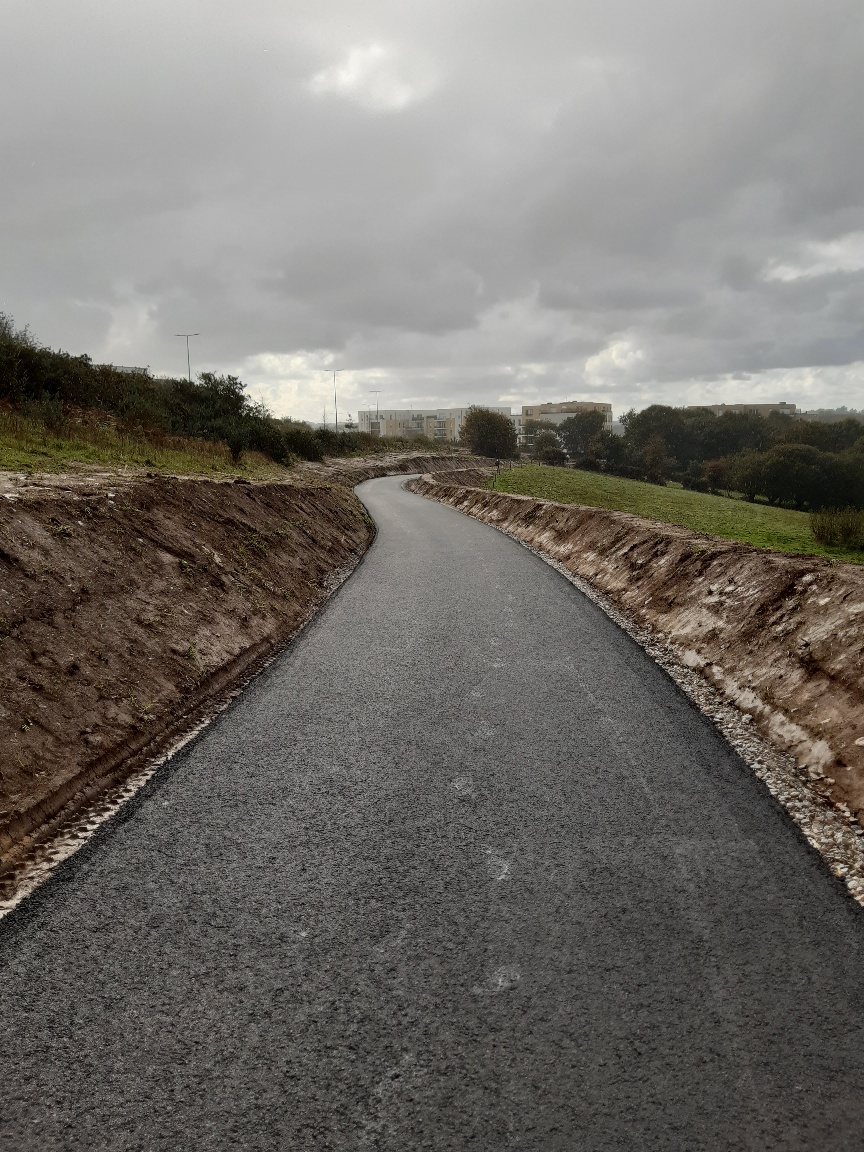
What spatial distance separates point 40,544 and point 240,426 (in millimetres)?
27437

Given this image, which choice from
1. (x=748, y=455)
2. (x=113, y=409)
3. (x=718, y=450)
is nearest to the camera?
(x=113, y=409)

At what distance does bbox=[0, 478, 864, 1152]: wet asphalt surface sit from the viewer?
2.91 m

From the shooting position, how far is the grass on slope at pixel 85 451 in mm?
13211

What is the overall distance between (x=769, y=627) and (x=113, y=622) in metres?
8.19

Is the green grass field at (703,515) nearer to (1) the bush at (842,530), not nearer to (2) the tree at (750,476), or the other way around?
(1) the bush at (842,530)

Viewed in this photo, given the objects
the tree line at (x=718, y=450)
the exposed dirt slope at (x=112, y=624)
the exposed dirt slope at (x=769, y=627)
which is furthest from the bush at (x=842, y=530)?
the tree line at (x=718, y=450)

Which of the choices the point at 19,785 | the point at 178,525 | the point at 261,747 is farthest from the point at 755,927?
the point at 178,525

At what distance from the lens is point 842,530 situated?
18.3 m

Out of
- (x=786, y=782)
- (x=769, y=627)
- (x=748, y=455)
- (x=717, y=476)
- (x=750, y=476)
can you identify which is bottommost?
(x=786, y=782)

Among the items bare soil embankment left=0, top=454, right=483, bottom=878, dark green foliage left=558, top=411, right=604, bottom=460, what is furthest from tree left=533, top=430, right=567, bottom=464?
bare soil embankment left=0, top=454, right=483, bottom=878

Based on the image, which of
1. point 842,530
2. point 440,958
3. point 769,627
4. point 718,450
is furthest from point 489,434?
point 440,958

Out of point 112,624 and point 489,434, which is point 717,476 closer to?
point 489,434

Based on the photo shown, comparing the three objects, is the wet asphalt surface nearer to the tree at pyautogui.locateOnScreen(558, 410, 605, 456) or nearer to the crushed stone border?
the crushed stone border

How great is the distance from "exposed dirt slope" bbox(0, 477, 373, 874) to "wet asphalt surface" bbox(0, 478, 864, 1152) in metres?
0.74
